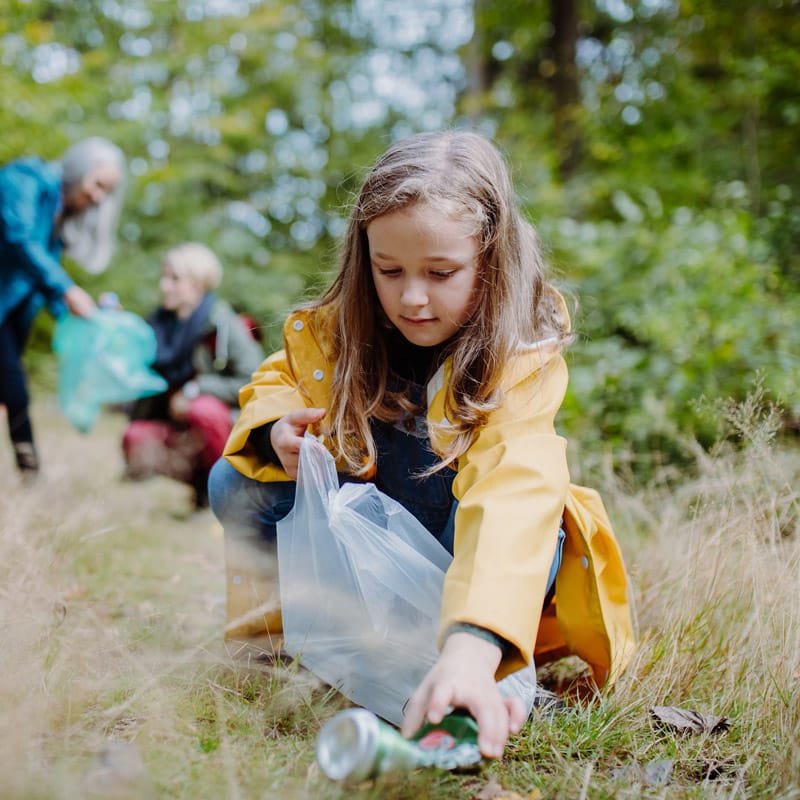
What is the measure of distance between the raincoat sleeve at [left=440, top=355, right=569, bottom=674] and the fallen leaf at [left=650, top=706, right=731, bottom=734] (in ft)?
1.46

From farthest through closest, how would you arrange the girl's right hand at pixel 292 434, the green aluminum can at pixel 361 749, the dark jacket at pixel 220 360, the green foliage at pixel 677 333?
1. the dark jacket at pixel 220 360
2. the green foliage at pixel 677 333
3. the girl's right hand at pixel 292 434
4. the green aluminum can at pixel 361 749

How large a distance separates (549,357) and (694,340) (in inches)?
76.6

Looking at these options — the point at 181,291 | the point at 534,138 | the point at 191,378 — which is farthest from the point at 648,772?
the point at 534,138

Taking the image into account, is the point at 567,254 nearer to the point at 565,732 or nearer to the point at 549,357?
the point at 549,357

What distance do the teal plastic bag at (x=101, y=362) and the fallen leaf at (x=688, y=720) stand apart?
2863mm

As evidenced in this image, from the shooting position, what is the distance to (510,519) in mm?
1274

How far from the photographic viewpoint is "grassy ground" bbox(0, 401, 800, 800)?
1205 millimetres

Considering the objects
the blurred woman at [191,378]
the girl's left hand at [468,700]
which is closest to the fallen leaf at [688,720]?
the girl's left hand at [468,700]

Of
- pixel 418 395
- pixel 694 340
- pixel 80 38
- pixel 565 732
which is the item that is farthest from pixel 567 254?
pixel 80 38

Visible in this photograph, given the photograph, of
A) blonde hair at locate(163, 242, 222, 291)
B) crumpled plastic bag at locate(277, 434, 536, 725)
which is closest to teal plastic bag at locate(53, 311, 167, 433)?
blonde hair at locate(163, 242, 222, 291)

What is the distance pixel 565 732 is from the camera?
1.46m

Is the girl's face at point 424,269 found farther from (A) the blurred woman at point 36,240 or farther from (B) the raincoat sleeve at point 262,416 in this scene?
(A) the blurred woman at point 36,240

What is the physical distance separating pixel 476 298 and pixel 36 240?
9.12 ft

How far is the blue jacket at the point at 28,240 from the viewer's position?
11.6 ft
